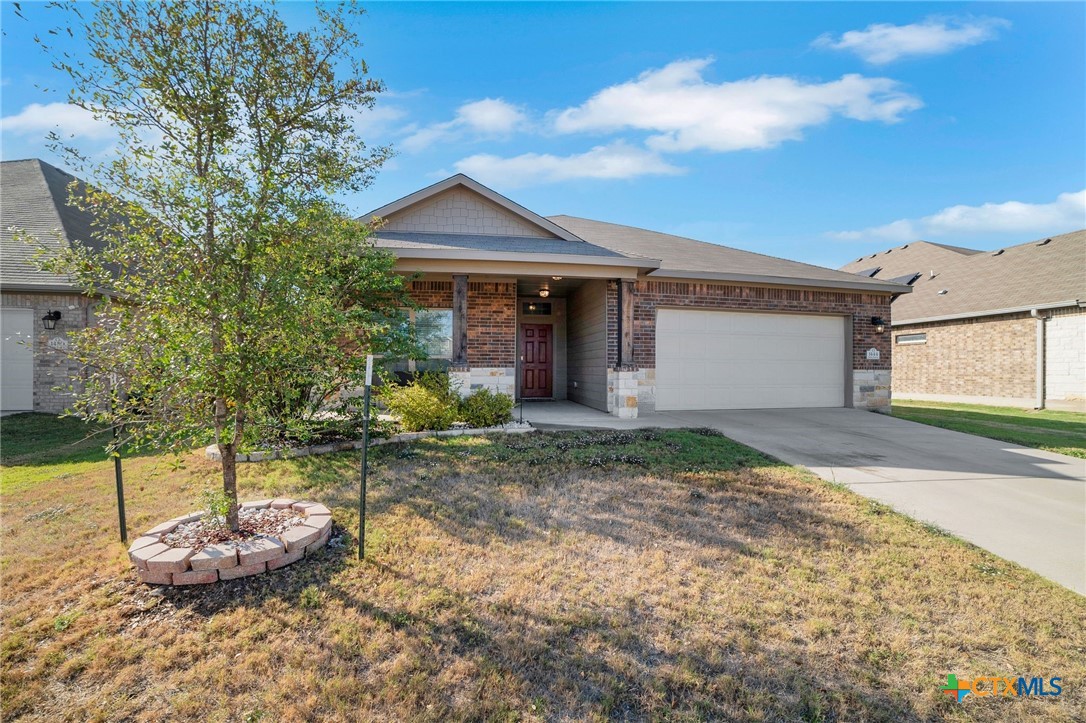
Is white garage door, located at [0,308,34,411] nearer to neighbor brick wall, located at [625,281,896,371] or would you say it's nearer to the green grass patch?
the green grass patch

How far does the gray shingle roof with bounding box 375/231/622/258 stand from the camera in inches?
352

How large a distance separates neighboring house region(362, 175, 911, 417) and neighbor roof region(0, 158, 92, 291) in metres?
6.96

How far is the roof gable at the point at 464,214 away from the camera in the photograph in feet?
33.6

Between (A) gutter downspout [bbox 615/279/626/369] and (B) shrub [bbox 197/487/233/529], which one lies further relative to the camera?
(A) gutter downspout [bbox 615/279/626/369]

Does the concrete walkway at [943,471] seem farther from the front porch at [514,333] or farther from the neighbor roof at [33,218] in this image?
the neighbor roof at [33,218]

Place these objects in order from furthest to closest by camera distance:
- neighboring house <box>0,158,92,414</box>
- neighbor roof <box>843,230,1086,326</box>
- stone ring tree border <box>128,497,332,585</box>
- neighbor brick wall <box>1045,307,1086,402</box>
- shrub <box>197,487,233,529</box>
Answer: neighbor roof <box>843,230,1086,326</box>, neighbor brick wall <box>1045,307,1086,402</box>, neighboring house <box>0,158,92,414</box>, shrub <box>197,487,233,529</box>, stone ring tree border <box>128,497,332,585</box>

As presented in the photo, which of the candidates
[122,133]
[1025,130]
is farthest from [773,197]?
[122,133]

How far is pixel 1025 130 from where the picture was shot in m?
11.5

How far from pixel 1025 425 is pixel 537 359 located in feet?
36.0

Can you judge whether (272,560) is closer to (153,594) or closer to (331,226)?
(153,594)

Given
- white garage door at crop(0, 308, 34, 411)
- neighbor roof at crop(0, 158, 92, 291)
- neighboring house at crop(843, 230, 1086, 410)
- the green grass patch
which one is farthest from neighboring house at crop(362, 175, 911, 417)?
white garage door at crop(0, 308, 34, 411)

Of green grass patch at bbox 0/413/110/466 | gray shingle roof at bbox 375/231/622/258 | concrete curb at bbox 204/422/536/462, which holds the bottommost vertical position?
green grass patch at bbox 0/413/110/466

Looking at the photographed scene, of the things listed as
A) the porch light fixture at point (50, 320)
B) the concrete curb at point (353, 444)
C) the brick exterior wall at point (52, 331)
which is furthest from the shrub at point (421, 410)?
the porch light fixture at point (50, 320)

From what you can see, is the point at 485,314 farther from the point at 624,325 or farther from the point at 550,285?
the point at 624,325
